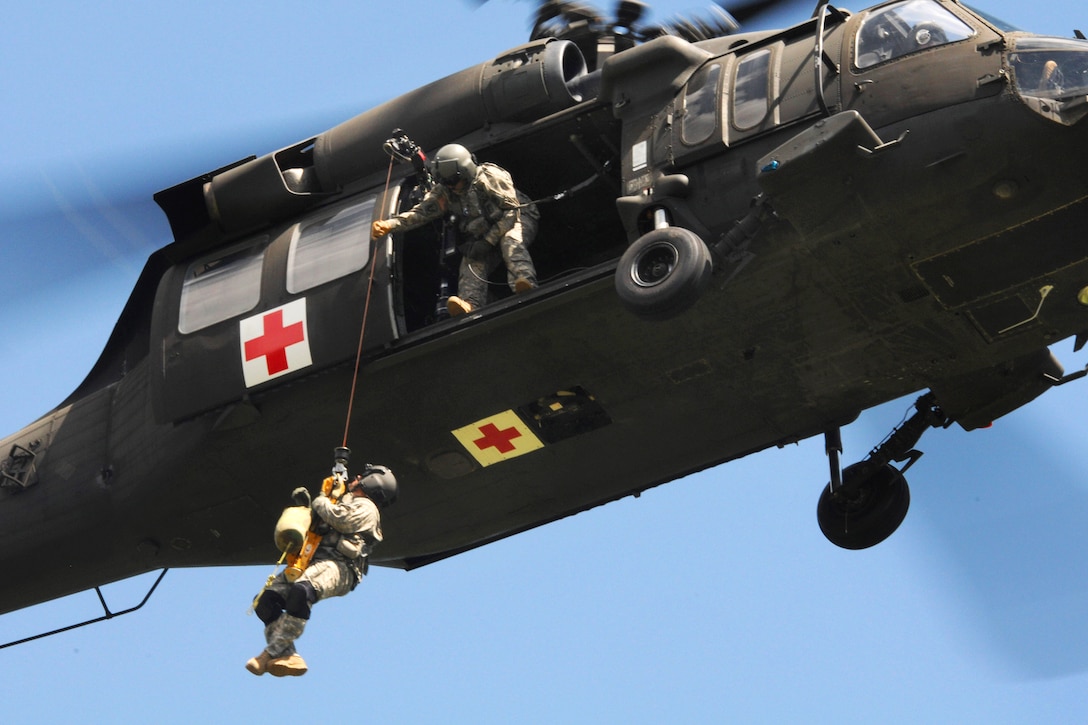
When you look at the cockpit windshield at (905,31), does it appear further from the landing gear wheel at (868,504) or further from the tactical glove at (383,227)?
the landing gear wheel at (868,504)

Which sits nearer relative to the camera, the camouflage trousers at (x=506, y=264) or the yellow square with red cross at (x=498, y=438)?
the camouflage trousers at (x=506, y=264)

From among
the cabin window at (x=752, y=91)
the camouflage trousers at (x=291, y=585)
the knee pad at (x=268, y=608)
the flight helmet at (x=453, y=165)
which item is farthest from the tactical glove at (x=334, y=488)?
the cabin window at (x=752, y=91)

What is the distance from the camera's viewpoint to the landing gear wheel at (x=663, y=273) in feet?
32.1

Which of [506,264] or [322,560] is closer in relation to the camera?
[322,560]

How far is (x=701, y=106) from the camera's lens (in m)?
10.6

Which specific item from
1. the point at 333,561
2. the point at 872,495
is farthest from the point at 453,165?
the point at 872,495

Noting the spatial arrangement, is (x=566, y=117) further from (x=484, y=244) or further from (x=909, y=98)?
(x=909, y=98)

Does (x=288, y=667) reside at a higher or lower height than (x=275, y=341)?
lower

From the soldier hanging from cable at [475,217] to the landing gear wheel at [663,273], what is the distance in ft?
3.73

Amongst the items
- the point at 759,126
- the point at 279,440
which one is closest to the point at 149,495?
the point at 279,440

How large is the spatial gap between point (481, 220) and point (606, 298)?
1132 mm

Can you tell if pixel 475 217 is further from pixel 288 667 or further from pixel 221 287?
pixel 288 667

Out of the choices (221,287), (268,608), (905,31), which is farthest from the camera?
(221,287)

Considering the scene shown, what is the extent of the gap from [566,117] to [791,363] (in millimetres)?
2150
